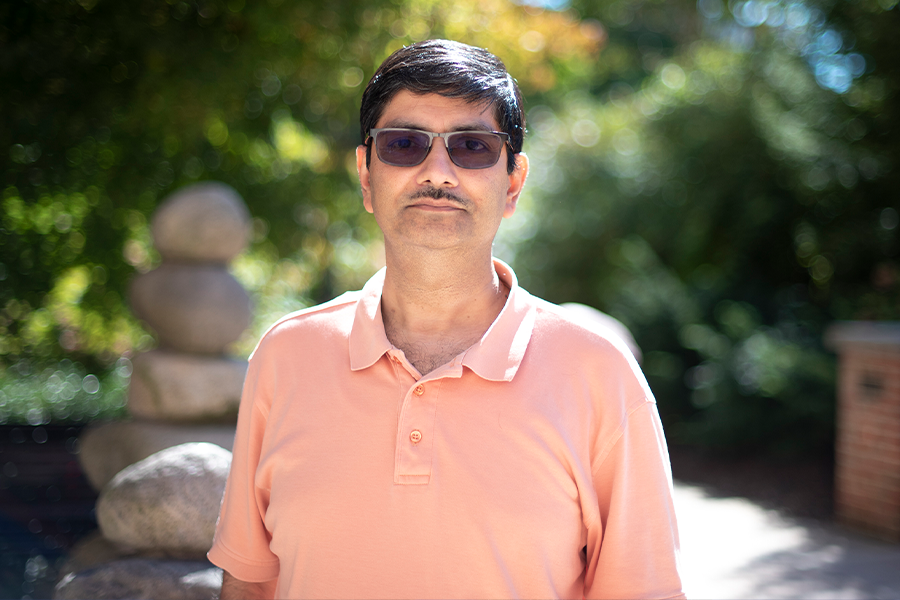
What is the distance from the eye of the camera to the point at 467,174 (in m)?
1.65

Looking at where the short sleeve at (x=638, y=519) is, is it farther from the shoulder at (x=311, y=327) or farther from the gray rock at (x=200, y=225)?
the gray rock at (x=200, y=225)

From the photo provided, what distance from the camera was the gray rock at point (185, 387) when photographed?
479 centimetres

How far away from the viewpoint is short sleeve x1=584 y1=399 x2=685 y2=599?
149 centimetres

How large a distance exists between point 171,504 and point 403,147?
7.29 ft

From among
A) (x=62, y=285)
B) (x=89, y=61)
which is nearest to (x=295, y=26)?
(x=89, y=61)

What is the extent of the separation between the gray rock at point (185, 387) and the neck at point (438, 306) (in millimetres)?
3265

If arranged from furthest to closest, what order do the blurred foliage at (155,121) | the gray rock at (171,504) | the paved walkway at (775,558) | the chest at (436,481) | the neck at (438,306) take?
the blurred foliage at (155,121) → the paved walkway at (775,558) → the gray rock at (171,504) → the neck at (438,306) → the chest at (436,481)

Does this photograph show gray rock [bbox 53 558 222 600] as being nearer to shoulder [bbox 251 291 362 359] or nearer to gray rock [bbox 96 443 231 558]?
gray rock [bbox 96 443 231 558]

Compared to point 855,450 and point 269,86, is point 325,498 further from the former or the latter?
point 269,86

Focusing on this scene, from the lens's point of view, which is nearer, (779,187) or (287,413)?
(287,413)

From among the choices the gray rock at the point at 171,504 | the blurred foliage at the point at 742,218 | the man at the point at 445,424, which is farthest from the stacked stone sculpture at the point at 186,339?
the blurred foliage at the point at 742,218

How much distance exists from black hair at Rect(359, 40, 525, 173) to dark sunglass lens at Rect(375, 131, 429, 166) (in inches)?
3.6

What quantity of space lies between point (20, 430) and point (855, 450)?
21.9ft

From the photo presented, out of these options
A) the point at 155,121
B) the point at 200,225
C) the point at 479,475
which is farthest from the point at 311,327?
the point at 155,121
